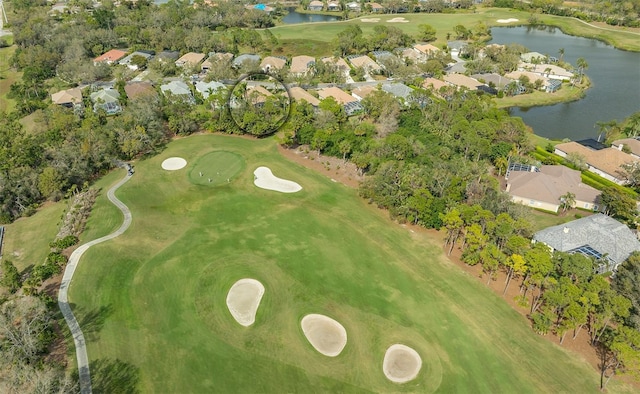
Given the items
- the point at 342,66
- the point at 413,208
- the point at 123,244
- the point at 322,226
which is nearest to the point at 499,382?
the point at 413,208

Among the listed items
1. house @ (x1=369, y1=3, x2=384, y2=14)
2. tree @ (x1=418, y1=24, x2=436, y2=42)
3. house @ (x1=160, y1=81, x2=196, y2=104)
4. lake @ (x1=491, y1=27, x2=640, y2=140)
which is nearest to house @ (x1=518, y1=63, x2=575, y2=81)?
lake @ (x1=491, y1=27, x2=640, y2=140)

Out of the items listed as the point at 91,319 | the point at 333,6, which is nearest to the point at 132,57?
the point at 91,319

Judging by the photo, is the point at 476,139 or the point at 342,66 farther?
the point at 342,66

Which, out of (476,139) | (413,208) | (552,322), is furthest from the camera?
(476,139)

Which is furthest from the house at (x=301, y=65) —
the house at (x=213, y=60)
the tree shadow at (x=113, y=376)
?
the tree shadow at (x=113, y=376)

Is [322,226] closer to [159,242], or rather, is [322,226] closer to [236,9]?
[159,242]

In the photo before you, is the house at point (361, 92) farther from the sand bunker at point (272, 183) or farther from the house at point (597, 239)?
the house at point (597, 239)
